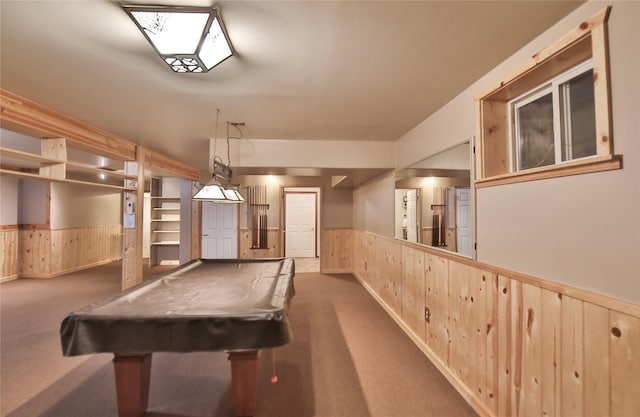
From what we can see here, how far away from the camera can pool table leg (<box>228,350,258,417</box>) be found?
1.63 metres

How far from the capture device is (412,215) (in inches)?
120

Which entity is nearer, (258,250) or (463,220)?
(463,220)

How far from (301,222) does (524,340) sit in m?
6.76

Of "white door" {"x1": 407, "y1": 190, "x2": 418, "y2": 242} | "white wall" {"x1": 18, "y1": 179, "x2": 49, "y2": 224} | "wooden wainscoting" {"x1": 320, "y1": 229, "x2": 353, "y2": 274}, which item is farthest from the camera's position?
"wooden wainscoting" {"x1": 320, "y1": 229, "x2": 353, "y2": 274}

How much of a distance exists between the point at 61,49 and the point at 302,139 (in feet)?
7.31

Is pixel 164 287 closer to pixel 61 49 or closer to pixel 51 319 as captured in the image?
pixel 61 49

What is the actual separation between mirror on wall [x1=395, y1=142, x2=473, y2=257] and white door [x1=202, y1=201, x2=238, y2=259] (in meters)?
4.14

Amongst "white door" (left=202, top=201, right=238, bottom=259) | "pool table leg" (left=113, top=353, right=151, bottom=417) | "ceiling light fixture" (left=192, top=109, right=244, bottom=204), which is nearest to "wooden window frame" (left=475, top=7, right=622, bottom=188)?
"ceiling light fixture" (left=192, top=109, right=244, bottom=204)

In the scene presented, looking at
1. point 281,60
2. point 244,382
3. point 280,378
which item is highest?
point 281,60

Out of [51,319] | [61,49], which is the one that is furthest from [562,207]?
[51,319]

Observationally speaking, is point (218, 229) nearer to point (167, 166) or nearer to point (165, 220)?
point (165, 220)

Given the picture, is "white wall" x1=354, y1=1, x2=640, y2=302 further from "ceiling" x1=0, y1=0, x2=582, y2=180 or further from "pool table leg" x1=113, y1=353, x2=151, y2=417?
"pool table leg" x1=113, y1=353, x2=151, y2=417

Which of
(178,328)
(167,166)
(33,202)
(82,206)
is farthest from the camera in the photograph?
(82,206)

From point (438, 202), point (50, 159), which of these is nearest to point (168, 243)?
point (50, 159)
